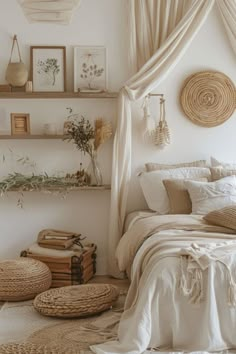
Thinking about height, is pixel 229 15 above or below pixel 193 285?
above

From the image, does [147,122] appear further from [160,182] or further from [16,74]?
[16,74]

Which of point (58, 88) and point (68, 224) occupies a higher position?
point (58, 88)

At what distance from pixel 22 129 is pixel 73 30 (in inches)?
39.4

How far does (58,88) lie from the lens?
17.7ft

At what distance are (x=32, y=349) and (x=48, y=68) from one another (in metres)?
2.72

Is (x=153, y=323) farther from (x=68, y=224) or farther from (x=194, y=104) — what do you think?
(x=194, y=104)

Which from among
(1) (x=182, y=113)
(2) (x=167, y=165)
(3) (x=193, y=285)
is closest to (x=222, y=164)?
(2) (x=167, y=165)

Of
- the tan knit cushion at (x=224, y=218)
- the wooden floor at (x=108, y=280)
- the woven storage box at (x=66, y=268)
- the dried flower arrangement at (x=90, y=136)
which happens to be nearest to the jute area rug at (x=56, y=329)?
the woven storage box at (x=66, y=268)

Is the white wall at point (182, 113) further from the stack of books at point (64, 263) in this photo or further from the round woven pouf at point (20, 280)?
the round woven pouf at point (20, 280)

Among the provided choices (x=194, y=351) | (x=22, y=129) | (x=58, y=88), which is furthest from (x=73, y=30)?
(x=194, y=351)

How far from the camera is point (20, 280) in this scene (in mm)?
4566

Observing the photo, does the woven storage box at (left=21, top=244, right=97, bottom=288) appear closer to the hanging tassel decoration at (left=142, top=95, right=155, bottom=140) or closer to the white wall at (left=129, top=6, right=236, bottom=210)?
the white wall at (left=129, top=6, right=236, bottom=210)

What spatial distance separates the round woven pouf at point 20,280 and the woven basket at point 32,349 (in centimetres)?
97

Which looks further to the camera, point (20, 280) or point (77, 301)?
point (20, 280)
